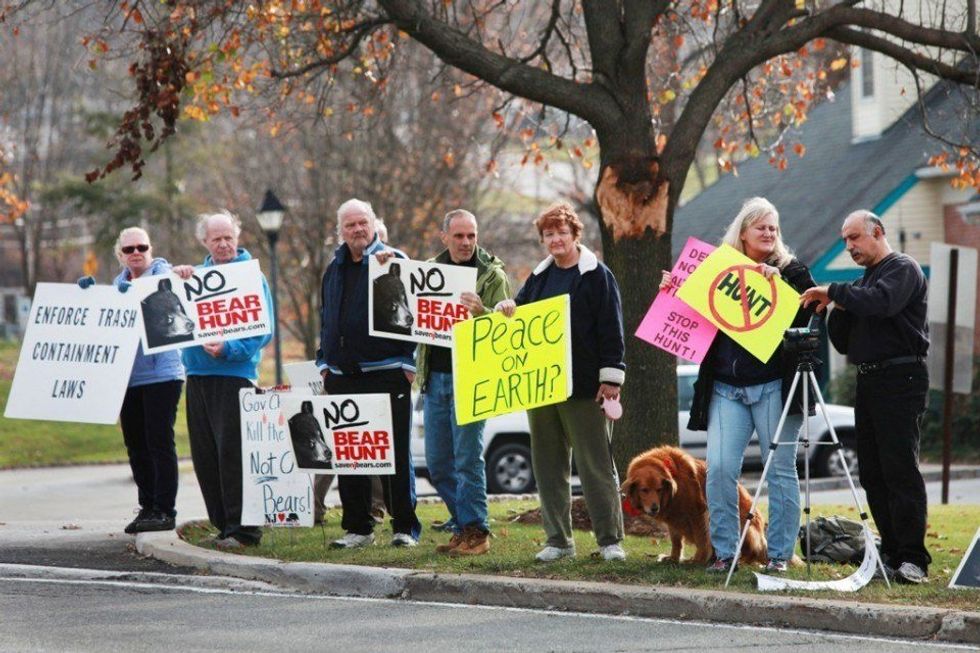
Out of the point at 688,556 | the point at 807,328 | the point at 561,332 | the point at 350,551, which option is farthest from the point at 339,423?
the point at 807,328

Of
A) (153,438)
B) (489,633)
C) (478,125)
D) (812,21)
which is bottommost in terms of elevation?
(489,633)

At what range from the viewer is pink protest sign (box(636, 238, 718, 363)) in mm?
9094

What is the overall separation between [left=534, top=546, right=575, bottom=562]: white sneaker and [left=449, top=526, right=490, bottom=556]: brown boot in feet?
1.59

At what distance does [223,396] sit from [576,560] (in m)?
2.81

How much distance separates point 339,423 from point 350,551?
0.82 meters

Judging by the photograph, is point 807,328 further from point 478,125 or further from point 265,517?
point 478,125

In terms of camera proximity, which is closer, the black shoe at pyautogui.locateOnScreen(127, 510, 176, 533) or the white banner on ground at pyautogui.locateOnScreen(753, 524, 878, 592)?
the white banner on ground at pyautogui.locateOnScreen(753, 524, 878, 592)

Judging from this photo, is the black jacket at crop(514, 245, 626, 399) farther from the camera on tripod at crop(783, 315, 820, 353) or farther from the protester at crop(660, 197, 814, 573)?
the camera on tripod at crop(783, 315, 820, 353)

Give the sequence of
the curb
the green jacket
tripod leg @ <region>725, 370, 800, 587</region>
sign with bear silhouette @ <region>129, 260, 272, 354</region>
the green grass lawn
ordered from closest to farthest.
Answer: the curb
the green grass lawn
tripod leg @ <region>725, 370, 800, 587</region>
the green jacket
sign with bear silhouette @ <region>129, 260, 272, 354</region>

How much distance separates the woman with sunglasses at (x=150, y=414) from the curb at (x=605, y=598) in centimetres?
142

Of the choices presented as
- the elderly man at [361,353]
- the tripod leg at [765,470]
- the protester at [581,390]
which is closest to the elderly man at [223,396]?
the elderly man at [361,353]

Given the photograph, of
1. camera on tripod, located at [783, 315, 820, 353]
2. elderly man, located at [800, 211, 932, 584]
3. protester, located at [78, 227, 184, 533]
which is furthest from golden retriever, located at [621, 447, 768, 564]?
protester, located at [78, 227, 184, 533]

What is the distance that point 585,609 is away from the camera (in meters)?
8.53

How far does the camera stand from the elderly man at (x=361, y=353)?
34.1 ft
